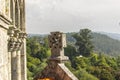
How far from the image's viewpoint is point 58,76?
9.08 meters

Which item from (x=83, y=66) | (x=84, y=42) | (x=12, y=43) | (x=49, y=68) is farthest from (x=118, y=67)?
(x=12, y=43)

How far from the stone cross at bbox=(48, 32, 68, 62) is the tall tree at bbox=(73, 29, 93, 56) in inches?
2819

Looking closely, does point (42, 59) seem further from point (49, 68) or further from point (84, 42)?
point (49, 68)

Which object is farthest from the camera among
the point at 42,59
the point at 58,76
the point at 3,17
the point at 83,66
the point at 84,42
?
the point at 84,42

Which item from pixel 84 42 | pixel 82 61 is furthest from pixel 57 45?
pixel 84 42

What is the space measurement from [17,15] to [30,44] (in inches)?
2311

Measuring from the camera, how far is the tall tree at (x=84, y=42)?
80.9 meters

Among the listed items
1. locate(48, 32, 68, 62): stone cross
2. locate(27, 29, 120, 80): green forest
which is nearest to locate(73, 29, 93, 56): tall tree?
locate(27, 29, 120, 80): green forest

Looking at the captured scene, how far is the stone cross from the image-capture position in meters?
8.95

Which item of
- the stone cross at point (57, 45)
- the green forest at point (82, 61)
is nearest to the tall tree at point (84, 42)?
the green forest at point (82, 61)

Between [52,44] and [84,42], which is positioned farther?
[84,42]

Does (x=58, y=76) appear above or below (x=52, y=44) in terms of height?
below

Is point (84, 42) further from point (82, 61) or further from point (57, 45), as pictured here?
point (57, 45)

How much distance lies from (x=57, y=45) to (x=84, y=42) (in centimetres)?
7353
